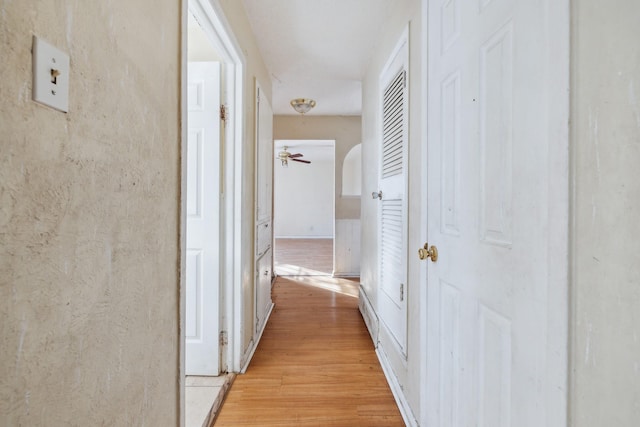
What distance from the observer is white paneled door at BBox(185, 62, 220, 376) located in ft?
6.36

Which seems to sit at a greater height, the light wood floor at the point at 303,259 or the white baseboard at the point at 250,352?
the light wood floor at the point at 303,259

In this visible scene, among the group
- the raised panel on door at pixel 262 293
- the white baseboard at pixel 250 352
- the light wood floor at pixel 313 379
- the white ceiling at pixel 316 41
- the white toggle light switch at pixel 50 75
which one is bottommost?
the light wood floor at pixel 313 379

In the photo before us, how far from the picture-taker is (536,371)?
2.22 feet

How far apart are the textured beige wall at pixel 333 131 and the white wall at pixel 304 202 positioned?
5167 mm

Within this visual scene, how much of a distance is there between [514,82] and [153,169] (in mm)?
1003

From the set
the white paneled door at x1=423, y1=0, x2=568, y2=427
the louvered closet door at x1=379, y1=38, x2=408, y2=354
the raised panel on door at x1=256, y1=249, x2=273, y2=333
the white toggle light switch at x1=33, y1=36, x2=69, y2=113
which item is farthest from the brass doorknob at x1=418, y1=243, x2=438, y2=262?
the raised panel on door at x1=256, y1=249, x2=273, y2=333

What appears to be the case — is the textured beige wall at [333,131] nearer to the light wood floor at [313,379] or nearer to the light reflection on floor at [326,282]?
the light reflection on floor at [326,282]

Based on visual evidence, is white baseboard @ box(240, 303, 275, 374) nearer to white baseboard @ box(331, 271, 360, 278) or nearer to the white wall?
white baseboard @ box(331, 271, 360, 278)

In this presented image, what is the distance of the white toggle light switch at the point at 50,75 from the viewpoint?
0.52 m

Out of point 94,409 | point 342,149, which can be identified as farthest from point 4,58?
point 342,149

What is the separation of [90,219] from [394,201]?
65.2 inches

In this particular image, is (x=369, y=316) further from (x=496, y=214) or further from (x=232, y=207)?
(x=496, y=214)

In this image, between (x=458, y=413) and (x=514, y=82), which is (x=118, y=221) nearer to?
(x=514, y=82)
